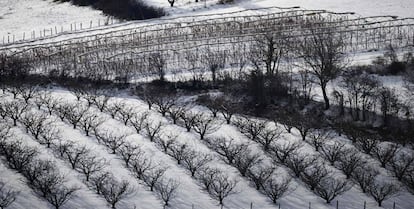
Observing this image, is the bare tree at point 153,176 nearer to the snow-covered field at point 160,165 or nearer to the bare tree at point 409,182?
the snow-covered field at point 160,165

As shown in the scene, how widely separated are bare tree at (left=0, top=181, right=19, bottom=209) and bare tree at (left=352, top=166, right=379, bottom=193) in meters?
18.6

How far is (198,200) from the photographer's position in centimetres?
2736

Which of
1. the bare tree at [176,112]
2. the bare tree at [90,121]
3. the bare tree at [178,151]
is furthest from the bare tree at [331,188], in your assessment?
the bare tree at [90,121]

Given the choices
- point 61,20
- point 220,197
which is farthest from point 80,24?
point 220,197

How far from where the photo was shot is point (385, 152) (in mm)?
30641

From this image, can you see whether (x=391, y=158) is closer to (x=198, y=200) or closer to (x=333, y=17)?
(x=198, y=200)

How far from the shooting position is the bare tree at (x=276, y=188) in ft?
88.7

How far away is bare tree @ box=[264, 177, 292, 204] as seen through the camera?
27030 millimetres

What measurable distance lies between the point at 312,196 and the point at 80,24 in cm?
4480

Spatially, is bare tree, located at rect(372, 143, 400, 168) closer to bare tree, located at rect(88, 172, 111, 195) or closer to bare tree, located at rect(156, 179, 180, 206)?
bare tree, located at rect(156, 179, 180, 206)

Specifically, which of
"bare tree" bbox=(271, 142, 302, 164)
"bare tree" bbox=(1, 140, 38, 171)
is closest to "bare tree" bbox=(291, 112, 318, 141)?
"bare tree" bbox=(271, 142, 302, 164)

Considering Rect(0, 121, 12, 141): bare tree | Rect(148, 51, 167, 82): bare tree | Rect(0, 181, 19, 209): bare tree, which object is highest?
Rect(148, 51, 167, 82): bare tree

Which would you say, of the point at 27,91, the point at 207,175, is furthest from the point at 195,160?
the point at 27,91

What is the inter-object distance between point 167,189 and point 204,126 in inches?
277
